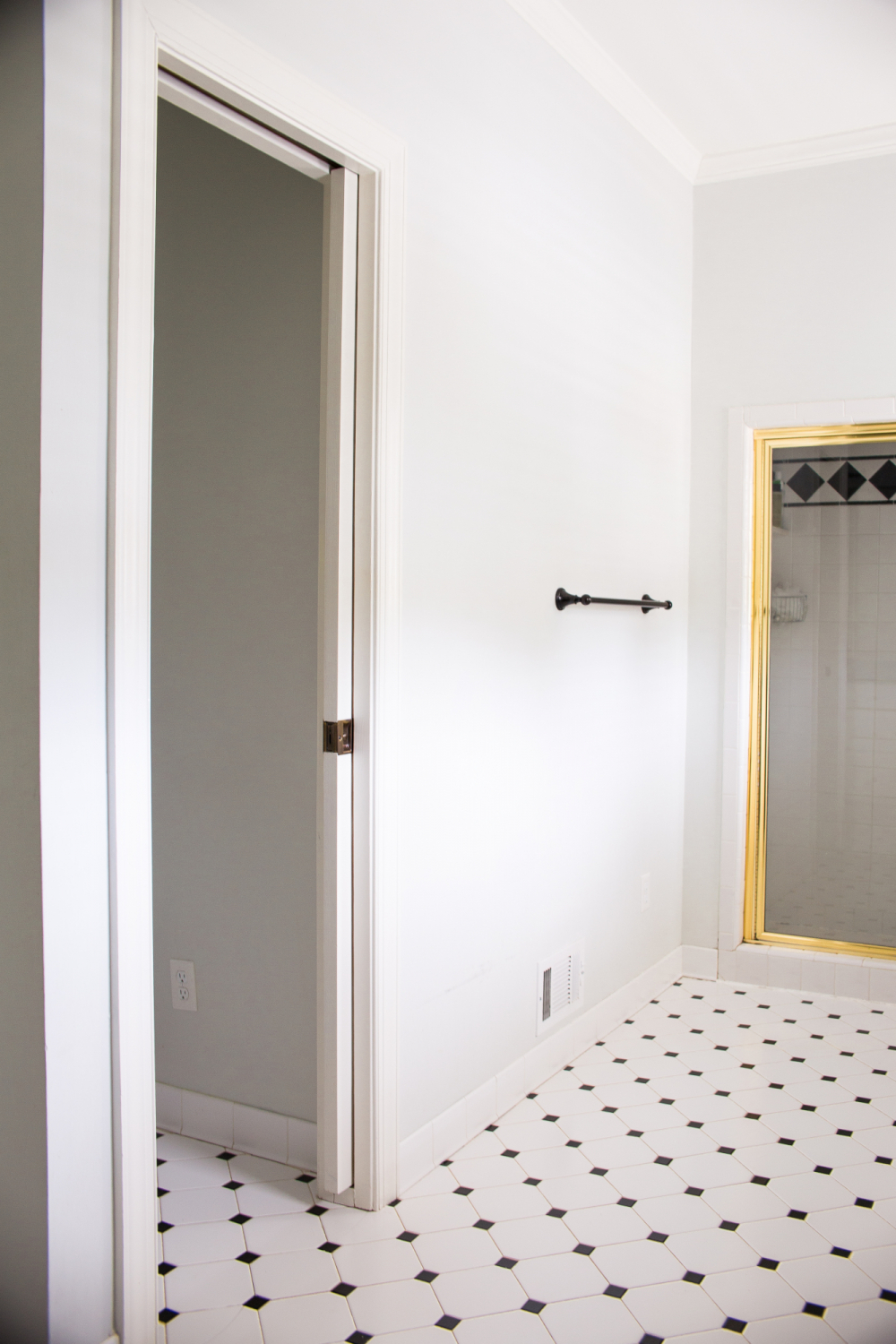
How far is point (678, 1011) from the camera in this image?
3100 millimetres

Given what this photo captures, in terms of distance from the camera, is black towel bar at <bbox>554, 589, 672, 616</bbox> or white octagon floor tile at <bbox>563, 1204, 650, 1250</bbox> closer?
white octagon floor tile at <bbox>563, 1204, 650, 1250</bbox>

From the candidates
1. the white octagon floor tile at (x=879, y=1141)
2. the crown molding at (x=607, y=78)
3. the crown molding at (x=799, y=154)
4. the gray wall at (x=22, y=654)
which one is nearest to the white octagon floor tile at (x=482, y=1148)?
the white octagon floor tile at (x=879, y=1141)

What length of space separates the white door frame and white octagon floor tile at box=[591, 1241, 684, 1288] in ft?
1.48

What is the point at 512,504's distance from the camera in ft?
7.75

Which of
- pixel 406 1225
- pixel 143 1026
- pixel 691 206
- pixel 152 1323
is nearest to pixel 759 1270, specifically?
pixel 406 1225

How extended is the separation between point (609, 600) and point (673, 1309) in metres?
1.65

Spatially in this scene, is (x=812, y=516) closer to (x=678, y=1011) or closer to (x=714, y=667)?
(x=714, y=667)

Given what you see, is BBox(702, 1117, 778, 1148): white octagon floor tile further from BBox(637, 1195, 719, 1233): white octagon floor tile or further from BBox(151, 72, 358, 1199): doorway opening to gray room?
BBox(151, 72, 358, 1199): doorway opening to gray room

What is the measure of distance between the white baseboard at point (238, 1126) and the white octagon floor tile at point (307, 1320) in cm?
44

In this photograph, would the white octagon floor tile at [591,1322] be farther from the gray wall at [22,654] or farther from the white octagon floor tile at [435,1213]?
the gray wall at [22,654]

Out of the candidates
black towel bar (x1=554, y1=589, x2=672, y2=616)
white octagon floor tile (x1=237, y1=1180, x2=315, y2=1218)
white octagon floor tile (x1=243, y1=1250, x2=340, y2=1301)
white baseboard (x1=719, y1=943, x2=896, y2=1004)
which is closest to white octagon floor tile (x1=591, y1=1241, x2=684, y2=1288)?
white octagon floor tile (x1=243, y1=1250, x2=340, y2=1301)

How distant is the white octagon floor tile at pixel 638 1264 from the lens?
176cm

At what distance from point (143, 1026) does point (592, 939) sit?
1.67m

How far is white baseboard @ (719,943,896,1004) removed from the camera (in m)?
3.19
